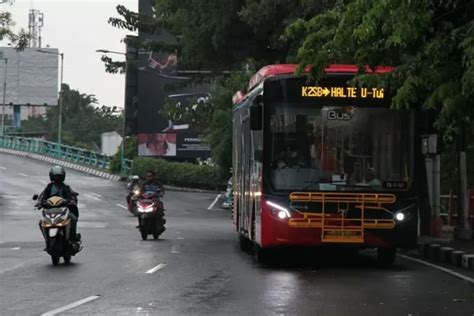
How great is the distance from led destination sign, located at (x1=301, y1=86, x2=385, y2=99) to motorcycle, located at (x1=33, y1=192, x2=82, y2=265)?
14.7 feet

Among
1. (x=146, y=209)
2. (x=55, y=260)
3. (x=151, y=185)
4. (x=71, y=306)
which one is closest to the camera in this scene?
(x=71, y=306)

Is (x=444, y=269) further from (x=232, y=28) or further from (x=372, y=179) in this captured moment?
(x=232, y=28)

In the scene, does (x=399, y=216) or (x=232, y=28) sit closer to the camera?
(x=399, y=216)

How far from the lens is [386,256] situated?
50.3ft

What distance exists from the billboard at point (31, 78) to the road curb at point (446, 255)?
230 ft

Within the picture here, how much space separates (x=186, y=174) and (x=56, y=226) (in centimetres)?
3586

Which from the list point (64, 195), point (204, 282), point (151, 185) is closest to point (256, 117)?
point (204, 282)

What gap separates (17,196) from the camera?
40.3 m

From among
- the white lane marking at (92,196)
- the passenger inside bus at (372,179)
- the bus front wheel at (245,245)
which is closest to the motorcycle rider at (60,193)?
the bus front wheel at (245,245)

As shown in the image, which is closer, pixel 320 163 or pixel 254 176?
pixel 320 163

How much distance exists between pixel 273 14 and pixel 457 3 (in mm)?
12109

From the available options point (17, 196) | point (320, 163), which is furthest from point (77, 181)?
point (320, 163)

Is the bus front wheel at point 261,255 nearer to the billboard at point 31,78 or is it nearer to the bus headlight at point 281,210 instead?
the bus headlight at point 281,210

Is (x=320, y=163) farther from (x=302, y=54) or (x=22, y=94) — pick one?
(x=22, y=94)
